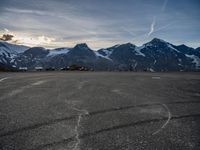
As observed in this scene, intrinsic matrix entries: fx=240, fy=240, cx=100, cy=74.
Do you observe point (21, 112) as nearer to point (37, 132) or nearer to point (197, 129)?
point (37, 132)

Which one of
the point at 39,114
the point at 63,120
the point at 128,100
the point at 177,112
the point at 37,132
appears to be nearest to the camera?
the point at 37,132

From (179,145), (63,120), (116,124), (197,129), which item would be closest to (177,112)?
(197,129)

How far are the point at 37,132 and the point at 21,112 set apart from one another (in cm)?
178

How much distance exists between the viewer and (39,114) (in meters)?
6.26

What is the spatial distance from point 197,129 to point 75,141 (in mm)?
2723

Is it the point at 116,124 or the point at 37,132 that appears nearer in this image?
the point at 37,132

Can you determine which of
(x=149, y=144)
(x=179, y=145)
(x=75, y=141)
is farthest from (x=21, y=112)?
(x=179, y=145)

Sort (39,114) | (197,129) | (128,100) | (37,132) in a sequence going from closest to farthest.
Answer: (37,132) → (197,129) → (39,114) → (128,100)

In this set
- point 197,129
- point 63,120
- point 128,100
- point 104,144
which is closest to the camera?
point 104,144

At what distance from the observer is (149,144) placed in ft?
14.1

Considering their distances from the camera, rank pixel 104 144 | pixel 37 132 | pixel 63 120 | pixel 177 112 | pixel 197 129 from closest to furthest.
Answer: pixel 104 144
pixel 37 132
pixel 197 129
pixel 63 120
pixel 177 112

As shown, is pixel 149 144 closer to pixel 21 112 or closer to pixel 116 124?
pixel 116 124

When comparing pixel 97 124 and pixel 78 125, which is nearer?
pixel 78 125

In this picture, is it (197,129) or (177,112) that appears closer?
(197,129)
